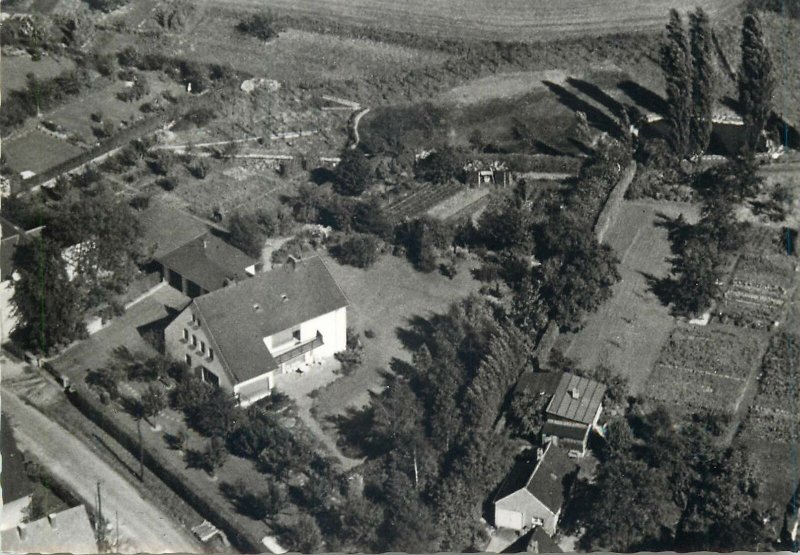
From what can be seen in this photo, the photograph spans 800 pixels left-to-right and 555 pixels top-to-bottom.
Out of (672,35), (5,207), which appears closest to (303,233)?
(5,207)

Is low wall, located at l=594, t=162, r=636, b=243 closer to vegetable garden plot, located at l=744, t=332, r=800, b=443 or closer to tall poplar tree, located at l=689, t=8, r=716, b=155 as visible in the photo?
tall poplar tree, located at l=689, t=8, r=716, b=155

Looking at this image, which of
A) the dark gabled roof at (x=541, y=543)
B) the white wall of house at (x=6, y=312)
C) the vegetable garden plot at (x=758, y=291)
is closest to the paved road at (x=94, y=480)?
the white wall of house at (x=6, y=312)

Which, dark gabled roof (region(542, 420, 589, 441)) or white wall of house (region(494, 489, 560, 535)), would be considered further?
dark gabled roof (region(542, 420, 589, 441))

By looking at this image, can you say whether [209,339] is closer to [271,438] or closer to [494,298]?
[271,438]

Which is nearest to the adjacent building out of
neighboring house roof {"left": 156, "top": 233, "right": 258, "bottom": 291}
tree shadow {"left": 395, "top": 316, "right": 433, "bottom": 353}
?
tree shadow {"left": 395, "top": 316, "right": 433, "bottom": 353}

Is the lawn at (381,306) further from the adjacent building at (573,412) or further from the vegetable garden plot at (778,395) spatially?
the vegetable garden plot at (778,395)

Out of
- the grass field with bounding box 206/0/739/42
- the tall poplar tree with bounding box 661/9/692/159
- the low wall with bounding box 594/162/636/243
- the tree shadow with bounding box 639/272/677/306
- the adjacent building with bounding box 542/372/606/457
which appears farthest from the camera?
the grass field with bounding box 206/0/739/42

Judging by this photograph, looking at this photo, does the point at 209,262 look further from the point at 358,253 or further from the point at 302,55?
the point at 302,55
